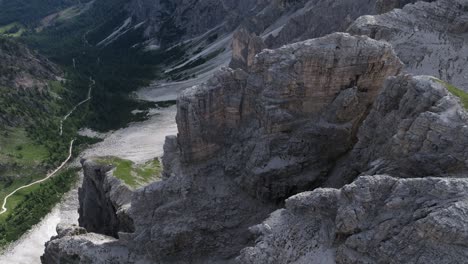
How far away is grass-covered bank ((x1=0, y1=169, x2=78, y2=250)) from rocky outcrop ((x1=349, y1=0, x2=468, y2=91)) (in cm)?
5646

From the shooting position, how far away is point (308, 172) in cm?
3362

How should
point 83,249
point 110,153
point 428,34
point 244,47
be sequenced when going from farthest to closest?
point 110,153, point 244,47, point 428,34, point 83,249

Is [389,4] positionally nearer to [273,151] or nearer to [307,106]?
[307,106]

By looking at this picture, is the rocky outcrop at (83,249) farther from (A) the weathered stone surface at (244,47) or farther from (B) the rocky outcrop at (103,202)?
(A) the weathered stone surface at (244,47)

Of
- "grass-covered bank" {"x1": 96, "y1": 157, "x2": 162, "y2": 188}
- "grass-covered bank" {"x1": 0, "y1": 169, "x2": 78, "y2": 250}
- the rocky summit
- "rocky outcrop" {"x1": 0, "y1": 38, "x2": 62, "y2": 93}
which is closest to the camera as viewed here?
the rocky summit

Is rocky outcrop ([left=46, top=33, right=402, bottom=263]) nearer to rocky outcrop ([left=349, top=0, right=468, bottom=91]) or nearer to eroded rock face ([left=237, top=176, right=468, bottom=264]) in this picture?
eroded rock face ([left=237, top=176, right=468, bottom=264])

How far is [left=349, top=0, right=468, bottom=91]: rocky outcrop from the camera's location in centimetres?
4997

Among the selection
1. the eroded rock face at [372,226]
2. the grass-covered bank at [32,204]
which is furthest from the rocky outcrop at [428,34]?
the grass-covered bank at [32,204]

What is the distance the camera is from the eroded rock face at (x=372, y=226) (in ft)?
62.3

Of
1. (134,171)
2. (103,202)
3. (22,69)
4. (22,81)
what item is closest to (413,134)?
(134,171)

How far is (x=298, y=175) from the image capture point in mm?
33500

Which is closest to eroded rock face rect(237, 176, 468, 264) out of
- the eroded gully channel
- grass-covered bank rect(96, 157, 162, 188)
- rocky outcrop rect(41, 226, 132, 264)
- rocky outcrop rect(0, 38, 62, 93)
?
rocky outcrop rect(41, 226, 132, 264)

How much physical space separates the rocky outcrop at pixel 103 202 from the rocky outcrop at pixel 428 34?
32.6 m

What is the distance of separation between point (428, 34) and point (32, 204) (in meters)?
66.7
